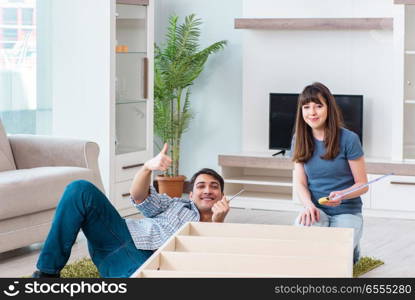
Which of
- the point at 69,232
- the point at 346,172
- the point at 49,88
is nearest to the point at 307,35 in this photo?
the point at 49,88

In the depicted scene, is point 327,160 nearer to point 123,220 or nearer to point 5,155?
point 123,220

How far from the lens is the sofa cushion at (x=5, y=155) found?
530 cm

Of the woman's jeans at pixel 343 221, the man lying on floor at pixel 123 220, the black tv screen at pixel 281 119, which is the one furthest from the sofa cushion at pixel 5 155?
the black tv screen at pixel 281 119

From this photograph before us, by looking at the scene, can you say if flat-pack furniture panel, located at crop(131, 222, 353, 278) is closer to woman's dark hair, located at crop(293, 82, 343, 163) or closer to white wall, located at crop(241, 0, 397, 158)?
woman's dark hair, located at crop(293, 82, 343, 163)

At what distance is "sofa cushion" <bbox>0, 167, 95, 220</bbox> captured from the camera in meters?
4.66

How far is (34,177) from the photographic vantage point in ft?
16.0

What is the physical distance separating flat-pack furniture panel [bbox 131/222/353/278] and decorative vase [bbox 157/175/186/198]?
3947mm

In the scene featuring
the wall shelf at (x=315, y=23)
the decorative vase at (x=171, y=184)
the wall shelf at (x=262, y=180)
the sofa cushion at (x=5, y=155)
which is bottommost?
the decorative vase at (x=171, y=184)

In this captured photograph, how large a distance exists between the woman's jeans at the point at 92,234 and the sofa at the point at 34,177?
129 cm

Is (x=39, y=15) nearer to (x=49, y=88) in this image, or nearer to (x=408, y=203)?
(x=49, y=88)

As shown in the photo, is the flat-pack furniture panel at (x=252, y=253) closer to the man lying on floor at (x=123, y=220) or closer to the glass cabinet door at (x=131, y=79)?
the man lying on floor at (x=123, y=220)

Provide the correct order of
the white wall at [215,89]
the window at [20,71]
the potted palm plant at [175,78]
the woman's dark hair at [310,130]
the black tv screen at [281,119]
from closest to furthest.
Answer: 1. the woman's dark hair at [310,130]
2. the window at [20,71]
3. the black tv screen at [281,119]
4. the potted palm plant at [175,78]
5. the white wall at [215,89]

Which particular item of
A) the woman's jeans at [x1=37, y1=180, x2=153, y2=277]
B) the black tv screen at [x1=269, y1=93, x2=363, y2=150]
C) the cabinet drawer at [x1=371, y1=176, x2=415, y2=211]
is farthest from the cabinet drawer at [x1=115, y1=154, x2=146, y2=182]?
the woman's jeans at [x1=37, y1=180, x2=153, y2=277]

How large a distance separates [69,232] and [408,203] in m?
3.56
